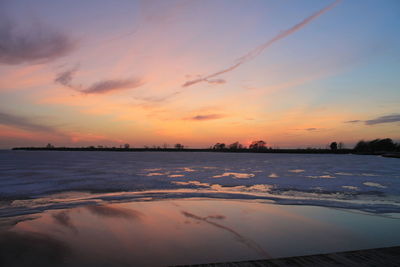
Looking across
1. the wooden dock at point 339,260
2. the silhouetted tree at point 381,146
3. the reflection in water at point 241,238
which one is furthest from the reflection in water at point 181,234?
the silhouetted tree at point 381,146

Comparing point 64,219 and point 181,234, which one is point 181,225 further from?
point 64,219

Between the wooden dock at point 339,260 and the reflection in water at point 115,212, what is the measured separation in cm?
454

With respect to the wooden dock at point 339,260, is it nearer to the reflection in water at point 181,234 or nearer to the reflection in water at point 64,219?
the reflection in water at point 181,234

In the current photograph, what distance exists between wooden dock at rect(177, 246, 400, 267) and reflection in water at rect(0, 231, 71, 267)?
2.96 meters

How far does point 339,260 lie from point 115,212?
6331 millimetres

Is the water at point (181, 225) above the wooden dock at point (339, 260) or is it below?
below

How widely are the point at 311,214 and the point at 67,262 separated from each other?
6756 mm

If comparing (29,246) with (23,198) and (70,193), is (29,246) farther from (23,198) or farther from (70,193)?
(70,193)

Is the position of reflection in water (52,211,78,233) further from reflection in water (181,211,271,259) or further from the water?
reflection in water (181,211,271,259)

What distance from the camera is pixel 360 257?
14.3 feet

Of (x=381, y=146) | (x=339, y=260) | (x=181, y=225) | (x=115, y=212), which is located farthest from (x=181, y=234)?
(x=381, y=146)

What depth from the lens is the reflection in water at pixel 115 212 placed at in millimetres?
Result: 8047

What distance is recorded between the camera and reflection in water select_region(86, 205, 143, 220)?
805 centimetres

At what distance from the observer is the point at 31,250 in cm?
532
